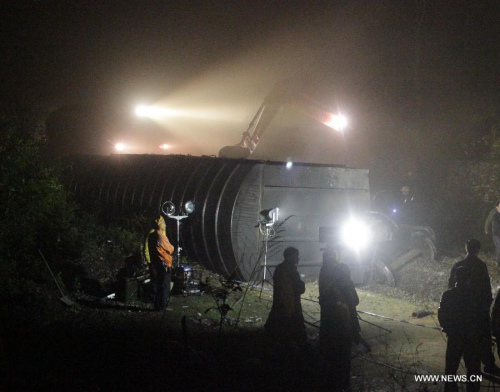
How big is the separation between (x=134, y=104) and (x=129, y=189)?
28.2 feet

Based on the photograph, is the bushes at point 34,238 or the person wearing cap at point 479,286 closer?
the person wearing cap at point 479,286

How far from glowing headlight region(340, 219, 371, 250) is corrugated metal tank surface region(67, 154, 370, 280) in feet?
0.86

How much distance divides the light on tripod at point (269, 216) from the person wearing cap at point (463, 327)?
14.1ft

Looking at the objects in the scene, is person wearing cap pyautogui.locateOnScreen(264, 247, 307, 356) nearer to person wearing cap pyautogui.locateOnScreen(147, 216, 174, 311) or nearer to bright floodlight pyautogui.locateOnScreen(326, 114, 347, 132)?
person wearing cap pyautogui.locateOnScreen(147, 216, 174, 311)

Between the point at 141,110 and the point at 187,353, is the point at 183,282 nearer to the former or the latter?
the point at 187,353

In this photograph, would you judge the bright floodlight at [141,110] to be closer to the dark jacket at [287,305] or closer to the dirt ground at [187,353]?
the dirt ground at [187,353]

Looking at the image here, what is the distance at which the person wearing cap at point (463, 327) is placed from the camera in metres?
4.56

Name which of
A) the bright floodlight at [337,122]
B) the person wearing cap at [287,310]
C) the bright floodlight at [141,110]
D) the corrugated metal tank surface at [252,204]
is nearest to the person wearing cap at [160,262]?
the corrugated metal tank surface at [252,204]

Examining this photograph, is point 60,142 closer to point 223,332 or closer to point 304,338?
point 223,332

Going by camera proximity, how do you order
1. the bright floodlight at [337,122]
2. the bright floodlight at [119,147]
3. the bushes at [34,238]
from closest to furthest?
the bushes at [34,238] < the bright floodlight at [337,122] < the bright floodlight at [119,147]

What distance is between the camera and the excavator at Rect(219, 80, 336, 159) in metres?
15.5
